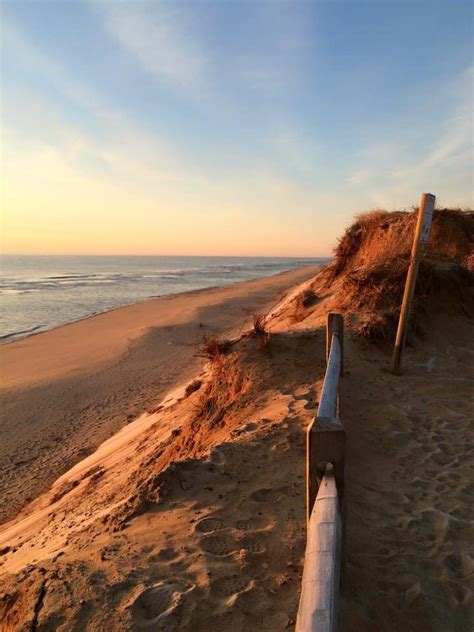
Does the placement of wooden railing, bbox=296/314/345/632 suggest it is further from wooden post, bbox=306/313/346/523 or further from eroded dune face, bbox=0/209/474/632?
eroded dune face, bbox=0/209/474/632

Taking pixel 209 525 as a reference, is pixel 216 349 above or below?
above

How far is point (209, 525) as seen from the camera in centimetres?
283

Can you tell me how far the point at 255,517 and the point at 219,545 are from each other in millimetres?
373

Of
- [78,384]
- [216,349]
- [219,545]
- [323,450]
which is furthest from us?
[78,384]

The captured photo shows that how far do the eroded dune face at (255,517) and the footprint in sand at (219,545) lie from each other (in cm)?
1

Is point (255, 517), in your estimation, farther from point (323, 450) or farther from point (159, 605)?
point (323, 450)

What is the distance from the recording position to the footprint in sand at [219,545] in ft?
8.38

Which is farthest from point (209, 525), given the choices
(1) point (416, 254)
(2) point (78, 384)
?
(2) point (78, 384)

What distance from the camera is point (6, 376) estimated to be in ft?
36.9

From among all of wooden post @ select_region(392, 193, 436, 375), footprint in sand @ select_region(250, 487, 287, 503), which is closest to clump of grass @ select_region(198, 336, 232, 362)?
wooden post @ select_region(392, 193, 436, 375)

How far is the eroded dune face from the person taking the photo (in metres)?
2.14

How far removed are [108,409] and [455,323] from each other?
658 centimetres

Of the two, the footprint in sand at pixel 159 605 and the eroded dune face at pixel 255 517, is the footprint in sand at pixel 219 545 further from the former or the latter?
the footprint in sand at pixel 159 605

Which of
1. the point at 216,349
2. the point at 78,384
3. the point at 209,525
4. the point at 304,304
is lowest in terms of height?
the point at 78,384
